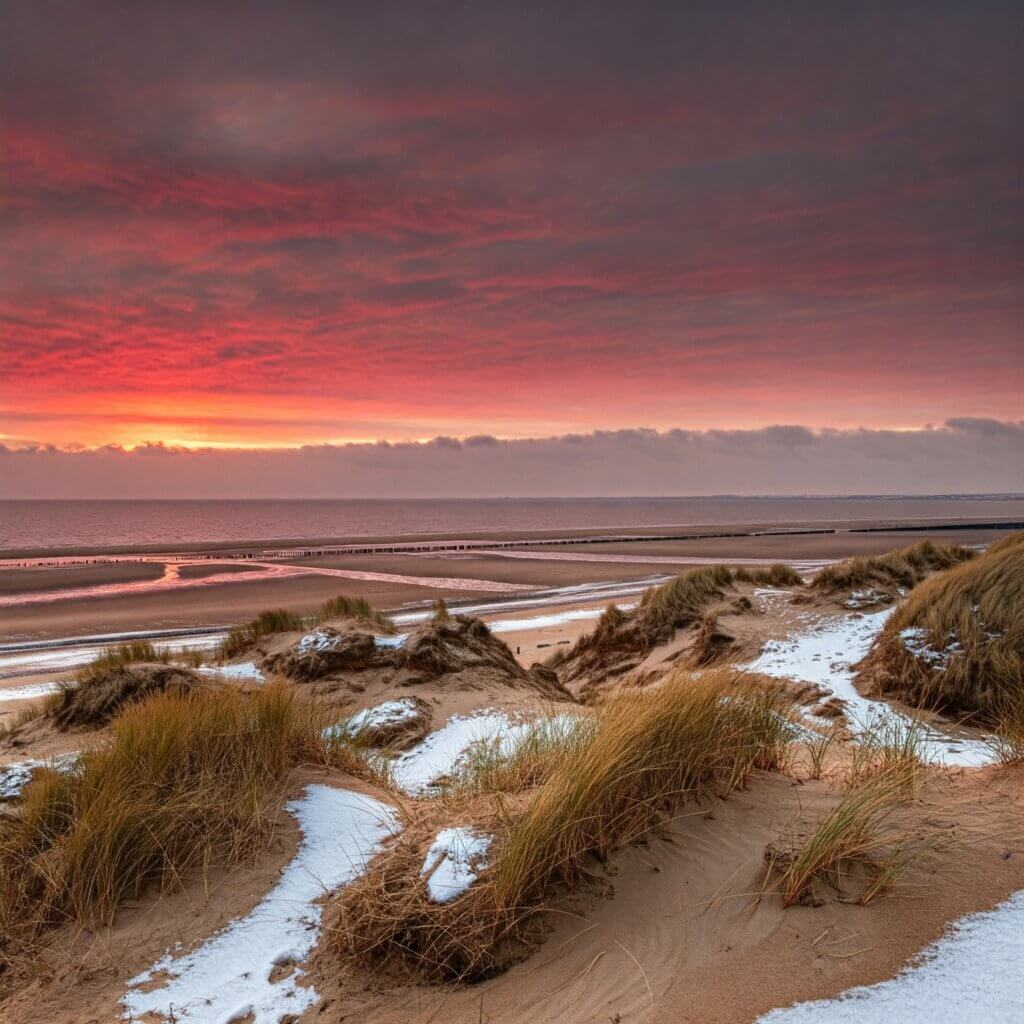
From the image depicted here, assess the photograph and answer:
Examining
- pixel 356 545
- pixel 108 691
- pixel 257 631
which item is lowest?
pixel 356 545

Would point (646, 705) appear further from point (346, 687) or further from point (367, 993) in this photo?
point (346, 687)

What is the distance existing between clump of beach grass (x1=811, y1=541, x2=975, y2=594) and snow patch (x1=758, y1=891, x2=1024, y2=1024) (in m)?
12.0

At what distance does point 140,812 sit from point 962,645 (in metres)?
9.36

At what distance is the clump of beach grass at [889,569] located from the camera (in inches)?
560

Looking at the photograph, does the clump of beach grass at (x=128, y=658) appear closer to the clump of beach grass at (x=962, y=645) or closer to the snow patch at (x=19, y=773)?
the snow patch at (x=19, y=773)

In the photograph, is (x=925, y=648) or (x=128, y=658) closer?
(x=925, y=648)

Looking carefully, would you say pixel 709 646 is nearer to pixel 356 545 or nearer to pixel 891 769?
pixel 891 769

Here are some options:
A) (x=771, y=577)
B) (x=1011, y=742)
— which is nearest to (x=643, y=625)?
(x=771, y=577)

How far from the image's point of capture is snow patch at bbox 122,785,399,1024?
3.01 m

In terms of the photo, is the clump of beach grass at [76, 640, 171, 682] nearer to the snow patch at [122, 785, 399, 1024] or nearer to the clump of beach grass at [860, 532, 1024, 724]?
the snow patch at [122, 785, 399, 1024]

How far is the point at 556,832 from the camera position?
11.4 ft

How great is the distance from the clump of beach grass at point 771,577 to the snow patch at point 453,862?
13.6m

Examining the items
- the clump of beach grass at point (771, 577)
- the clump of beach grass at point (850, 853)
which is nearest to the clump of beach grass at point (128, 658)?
the clump of beach grass at point (850, 853)

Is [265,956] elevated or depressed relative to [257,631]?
elevated
